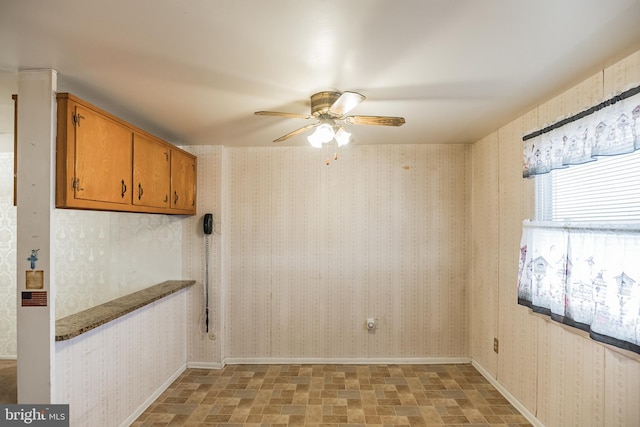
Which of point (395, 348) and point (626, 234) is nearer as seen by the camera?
point (626, 234)

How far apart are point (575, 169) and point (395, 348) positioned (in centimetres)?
249

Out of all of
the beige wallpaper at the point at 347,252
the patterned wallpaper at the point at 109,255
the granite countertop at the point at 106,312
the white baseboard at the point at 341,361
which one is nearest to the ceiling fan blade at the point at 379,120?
the beige wallpaper at the point at 347,252

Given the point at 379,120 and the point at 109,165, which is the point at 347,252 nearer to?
the point at 379,120

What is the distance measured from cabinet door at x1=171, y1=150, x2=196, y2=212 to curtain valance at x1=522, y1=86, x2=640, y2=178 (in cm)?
303

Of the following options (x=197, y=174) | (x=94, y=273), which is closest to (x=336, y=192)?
(x=197, y=174)

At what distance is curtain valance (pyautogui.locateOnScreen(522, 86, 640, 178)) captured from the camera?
161 cm

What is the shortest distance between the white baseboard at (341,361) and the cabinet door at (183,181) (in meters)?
1.79

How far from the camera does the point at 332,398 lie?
288 centimetres

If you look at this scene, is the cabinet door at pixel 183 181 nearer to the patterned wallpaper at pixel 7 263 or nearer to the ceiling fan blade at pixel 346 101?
the ceiling fan blade at pixel 346 101

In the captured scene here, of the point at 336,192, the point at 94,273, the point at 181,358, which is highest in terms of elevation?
the point at 336,192

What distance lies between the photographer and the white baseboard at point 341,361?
3.59 metres

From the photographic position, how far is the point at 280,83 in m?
1.96

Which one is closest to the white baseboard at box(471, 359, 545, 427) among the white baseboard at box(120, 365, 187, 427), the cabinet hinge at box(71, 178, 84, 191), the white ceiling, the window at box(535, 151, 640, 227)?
the window at box(535, 151, 640, 227)

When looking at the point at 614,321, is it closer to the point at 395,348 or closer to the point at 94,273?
the point at 395,348
